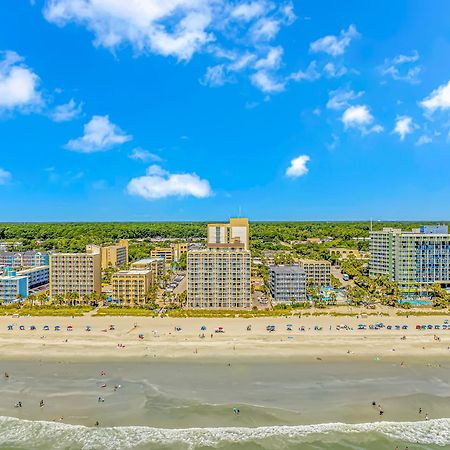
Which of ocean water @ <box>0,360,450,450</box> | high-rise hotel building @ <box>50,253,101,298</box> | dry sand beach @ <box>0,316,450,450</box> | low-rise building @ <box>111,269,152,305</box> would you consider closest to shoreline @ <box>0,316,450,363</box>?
dry sand beach @ <box>0,316,450,450</box>

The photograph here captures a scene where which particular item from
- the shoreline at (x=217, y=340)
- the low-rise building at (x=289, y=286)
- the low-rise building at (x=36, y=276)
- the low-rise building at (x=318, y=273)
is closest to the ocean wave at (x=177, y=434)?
the shoreline at (x=217, y=340)

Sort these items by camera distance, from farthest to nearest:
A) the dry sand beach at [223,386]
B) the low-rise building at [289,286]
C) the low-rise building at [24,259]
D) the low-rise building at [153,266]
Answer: the low-rise building at [24,259] → the low-rise building at [153,266] → the low-rise building at [289,286] → the dry sand beach at [223,386]

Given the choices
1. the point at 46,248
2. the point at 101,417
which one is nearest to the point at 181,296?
the point at 101,417

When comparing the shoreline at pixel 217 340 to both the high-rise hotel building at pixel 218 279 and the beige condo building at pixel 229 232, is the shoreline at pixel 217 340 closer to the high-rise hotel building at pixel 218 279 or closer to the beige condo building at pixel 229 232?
the high-rise hotel building at pixel 218 279

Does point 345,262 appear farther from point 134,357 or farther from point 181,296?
point 134,357

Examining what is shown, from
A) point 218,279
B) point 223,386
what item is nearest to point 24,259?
point 218,279

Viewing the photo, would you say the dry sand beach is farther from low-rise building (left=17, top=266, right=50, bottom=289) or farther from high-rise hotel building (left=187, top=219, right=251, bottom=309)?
low-rise building (left=17, top=266, right=50, bottom=289)
